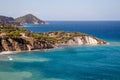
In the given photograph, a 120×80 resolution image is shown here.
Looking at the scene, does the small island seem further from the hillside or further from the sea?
the sea

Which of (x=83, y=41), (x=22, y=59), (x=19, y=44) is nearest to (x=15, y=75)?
(x=22, y=59)

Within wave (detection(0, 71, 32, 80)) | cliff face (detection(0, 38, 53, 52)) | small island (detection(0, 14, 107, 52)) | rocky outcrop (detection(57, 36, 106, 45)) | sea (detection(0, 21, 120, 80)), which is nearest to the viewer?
wave (detection(0, 71, 32, 80))

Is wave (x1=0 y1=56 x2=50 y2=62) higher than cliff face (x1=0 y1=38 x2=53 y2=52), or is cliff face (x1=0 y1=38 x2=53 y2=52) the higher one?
cliff face (x1=0 y1=38 x2=53 y2=52)

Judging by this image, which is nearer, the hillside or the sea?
the sea

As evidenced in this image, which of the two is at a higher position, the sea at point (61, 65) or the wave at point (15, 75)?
the wave at point (15, 75)

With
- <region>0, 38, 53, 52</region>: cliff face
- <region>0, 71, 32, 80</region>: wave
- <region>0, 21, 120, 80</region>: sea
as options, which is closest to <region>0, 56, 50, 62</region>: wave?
<region>0, 21, 120, 80</region>: sea

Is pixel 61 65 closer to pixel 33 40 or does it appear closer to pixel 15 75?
pixel 15 75

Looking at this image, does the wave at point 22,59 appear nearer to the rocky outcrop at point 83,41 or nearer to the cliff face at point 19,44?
the cliff face at point 19,44

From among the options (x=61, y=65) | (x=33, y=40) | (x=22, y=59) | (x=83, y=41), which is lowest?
(x=83, y=41)

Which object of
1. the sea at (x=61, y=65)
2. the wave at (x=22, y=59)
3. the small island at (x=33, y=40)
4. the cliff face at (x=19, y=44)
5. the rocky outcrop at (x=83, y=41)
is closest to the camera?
the sea at (x=61, y=65)

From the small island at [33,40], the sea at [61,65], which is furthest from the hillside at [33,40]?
the sea at [61,65]
